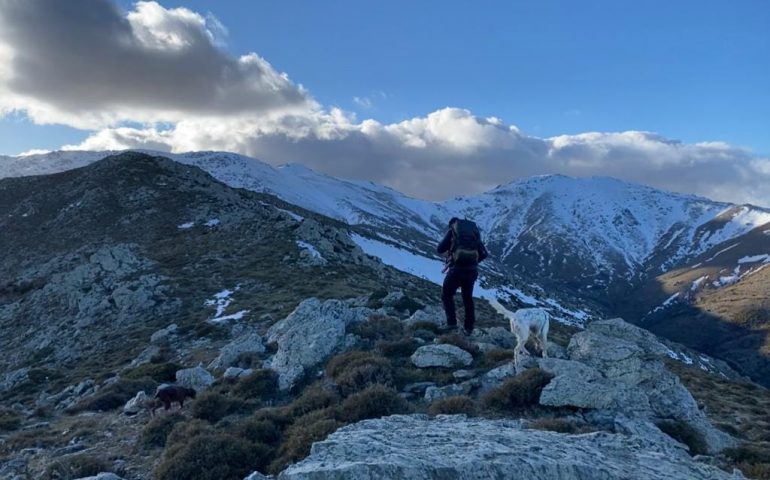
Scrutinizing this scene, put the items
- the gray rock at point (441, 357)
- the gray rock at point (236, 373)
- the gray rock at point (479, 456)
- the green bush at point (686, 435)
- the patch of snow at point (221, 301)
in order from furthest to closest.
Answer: the patch of snow at point (221, 301) → the gray rock at point (236, 373) → the gray rock at point (441, 357) → the green bush at point (686, 435) → the gray rock at point (479, 456)

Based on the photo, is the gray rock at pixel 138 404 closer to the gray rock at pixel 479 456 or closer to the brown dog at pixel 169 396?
the brown dog at pixel 169 396

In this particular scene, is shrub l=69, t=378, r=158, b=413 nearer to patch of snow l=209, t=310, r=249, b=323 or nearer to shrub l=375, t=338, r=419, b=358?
shrub l=375, t=338, r=419, b=358

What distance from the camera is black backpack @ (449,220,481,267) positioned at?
14.9 meters

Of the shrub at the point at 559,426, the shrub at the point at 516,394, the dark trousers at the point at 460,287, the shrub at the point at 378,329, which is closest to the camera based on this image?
the shrub at the point at 559,426

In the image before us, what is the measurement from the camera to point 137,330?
27.4 m

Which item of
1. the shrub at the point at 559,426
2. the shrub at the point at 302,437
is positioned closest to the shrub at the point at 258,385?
the shrub at the point at 302,437

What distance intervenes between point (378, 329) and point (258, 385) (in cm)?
408

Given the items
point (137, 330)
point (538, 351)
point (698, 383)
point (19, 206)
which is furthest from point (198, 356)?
point (19, 206)

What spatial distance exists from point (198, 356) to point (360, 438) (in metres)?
15.3

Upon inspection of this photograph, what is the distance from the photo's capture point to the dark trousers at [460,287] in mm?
15125

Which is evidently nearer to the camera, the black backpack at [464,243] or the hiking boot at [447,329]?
the black backpack at [464,243]

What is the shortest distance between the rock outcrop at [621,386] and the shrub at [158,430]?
7250 mm

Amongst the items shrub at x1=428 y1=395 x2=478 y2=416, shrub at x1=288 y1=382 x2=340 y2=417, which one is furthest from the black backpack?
shrub at x1=288 y1=382 x2=340 y2=417

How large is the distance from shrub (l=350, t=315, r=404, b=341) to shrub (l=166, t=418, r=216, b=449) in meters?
5.87
